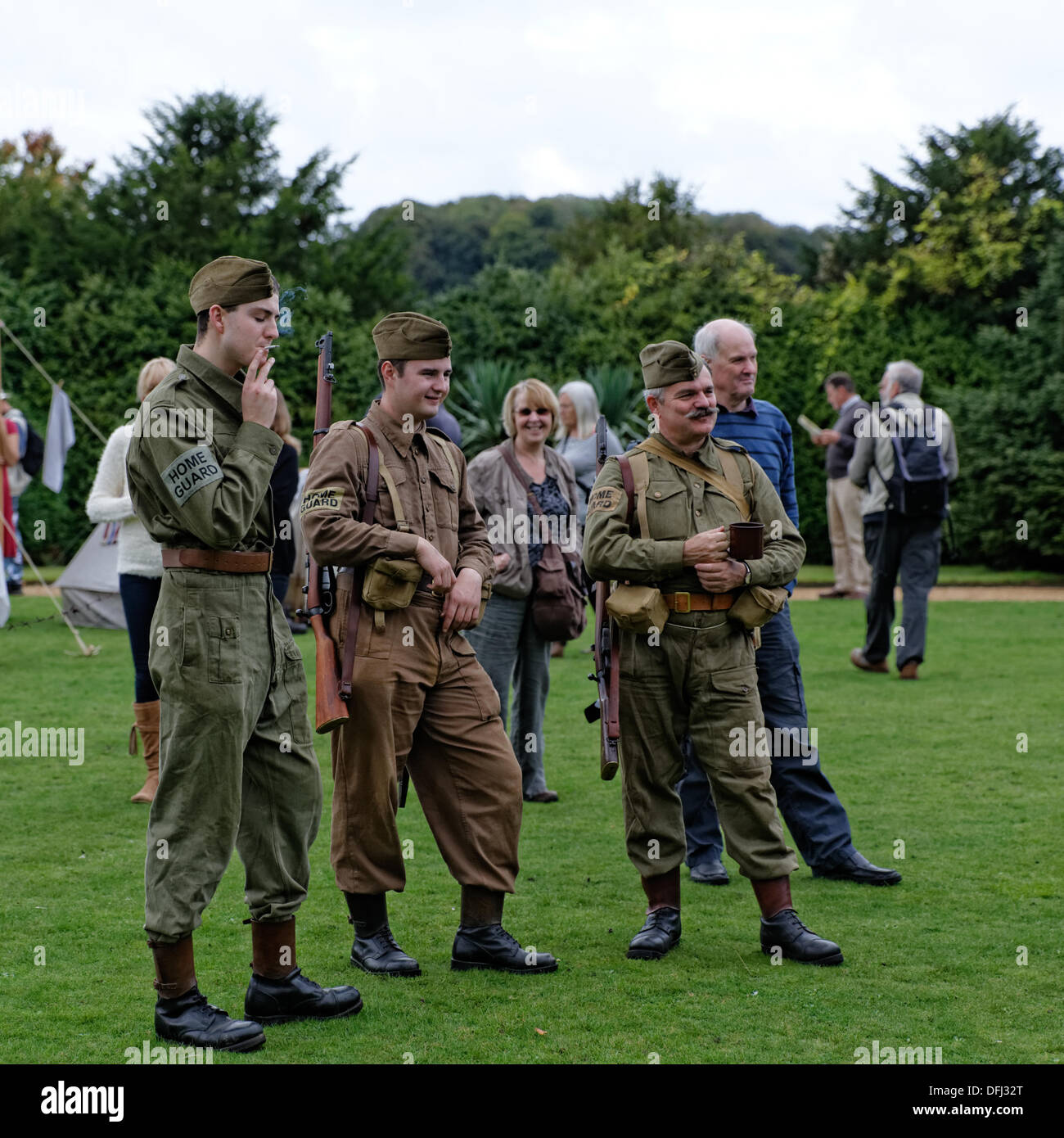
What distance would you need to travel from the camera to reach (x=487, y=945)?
204 inches

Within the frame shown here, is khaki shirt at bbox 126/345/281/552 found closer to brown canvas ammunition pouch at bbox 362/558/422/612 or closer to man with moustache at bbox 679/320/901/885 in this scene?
brown canvas ammunition pouch at bbox 362/558/422/612

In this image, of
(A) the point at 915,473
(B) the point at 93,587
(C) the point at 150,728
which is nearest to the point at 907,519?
(A) the point at 915,473

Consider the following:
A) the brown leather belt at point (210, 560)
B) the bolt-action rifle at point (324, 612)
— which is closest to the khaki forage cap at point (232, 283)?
the bolt-action rifle at point (324, 612)

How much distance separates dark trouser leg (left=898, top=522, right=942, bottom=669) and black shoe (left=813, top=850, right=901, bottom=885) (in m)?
5.57

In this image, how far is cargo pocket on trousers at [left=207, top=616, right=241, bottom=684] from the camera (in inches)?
166

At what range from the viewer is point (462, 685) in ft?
17.1

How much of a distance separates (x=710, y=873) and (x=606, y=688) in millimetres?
1429

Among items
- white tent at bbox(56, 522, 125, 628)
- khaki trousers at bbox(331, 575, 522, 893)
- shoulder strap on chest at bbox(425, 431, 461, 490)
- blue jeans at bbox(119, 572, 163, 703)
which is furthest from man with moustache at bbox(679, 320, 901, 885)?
white tent at bbox(56, 522, 125, 628)

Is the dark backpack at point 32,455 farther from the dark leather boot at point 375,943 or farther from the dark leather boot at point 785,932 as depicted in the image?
the dark leather boot at point 785,932

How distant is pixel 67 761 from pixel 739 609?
5.08 meters

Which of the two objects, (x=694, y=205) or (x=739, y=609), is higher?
(x=694, y=205)

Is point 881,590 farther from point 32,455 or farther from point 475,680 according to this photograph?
point 32,455

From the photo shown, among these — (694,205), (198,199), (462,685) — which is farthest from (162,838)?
(694,205)
